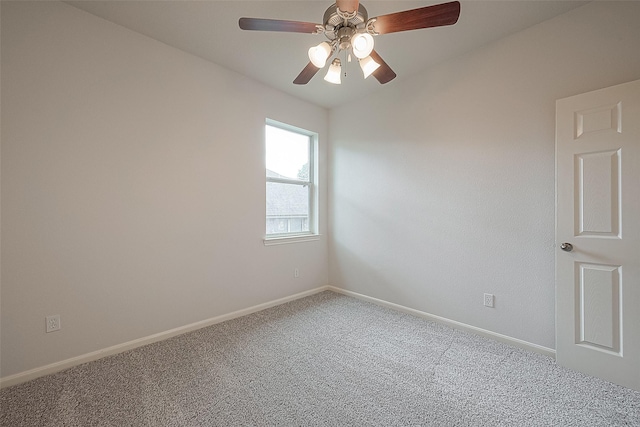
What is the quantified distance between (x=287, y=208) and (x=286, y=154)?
0.72 m

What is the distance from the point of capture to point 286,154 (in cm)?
355

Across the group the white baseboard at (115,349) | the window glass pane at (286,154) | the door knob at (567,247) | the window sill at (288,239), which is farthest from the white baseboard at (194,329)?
the window glass pane at (286,154)

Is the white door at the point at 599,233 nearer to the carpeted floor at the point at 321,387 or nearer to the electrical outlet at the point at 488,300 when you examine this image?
the carpeted floor at the point at 321,387

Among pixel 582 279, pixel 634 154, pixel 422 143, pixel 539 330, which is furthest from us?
pixel 422 143

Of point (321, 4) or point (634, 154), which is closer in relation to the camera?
point (634, 154)

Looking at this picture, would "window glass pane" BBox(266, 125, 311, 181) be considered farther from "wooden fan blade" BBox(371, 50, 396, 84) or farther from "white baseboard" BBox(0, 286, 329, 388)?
"wooden fan blade" BBox(371, 50, 396, 84)

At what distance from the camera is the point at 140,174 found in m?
2.27

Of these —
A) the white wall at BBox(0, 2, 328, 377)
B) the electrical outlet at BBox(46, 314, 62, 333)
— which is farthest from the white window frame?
the electrical outlet at BBox(46, 314, 62, 333)

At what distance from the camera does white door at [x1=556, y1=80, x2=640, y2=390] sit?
1.72 meters

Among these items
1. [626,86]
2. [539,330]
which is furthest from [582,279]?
[626,86]

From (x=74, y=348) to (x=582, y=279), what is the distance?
3.76 metres

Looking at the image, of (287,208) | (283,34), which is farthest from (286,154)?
(283,34)

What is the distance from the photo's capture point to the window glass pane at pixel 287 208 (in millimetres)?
3378

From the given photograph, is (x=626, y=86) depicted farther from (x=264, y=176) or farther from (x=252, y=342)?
(x=252, y=342)
